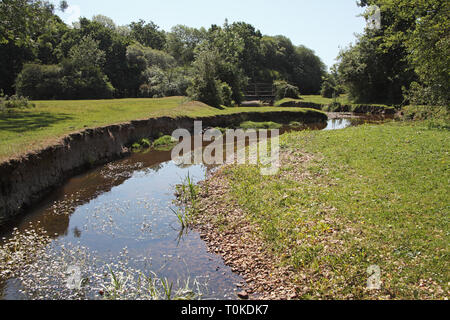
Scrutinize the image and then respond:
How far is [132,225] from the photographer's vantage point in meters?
10.9

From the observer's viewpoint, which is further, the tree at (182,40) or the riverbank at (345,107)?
the tree at (182,40)

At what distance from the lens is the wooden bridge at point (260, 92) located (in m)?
65.0

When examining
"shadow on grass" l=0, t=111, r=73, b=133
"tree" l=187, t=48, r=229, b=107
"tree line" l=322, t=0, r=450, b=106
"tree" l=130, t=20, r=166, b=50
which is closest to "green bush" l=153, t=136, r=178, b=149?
"shadow on grass" l=0, t=111, r=73, b=133

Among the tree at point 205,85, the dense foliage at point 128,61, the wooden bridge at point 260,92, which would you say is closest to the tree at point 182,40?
the dense foliage at point 128,61

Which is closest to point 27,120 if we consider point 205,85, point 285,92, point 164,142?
point 164,142

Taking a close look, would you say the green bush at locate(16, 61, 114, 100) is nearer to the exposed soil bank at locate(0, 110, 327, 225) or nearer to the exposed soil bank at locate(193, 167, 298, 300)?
the exposed soil bank at locate(0, 110, 327, 225)

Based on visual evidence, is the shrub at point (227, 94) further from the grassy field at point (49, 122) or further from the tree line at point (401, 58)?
the tree line at point (401, 58)

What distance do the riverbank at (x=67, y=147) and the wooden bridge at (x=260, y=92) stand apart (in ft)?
108

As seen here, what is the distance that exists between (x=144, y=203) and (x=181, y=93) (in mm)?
41185

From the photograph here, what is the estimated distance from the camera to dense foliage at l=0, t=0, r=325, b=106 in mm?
27859

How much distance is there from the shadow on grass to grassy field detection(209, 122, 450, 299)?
11186mm

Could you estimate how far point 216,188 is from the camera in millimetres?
13617

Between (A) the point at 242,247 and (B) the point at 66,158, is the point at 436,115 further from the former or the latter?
(B) the point at 66,158
